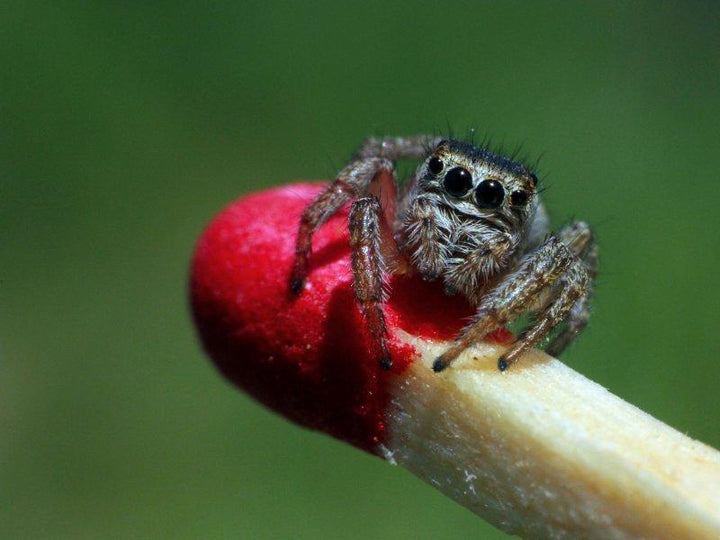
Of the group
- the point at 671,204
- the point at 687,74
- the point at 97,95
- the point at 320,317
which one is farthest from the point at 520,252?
the point at 687,74

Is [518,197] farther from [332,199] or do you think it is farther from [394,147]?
[394,147]

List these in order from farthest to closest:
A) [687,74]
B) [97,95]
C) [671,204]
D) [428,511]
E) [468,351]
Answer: [687,74] → [97,95] → [671,204] → [428,511] → [468,351]

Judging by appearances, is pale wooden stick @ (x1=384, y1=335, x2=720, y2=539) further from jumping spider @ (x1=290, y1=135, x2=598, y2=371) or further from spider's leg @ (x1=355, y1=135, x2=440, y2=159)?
spider's leg @ (x1=355, y1=135, x2=440, y2=159)

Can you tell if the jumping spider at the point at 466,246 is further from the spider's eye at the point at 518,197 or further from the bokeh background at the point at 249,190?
the bokeh background at the point at 249,190

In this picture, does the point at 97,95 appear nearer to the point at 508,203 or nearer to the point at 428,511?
the point at 428,511

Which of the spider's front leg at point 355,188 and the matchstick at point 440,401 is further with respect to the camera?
the spider's front leg at point 355,188

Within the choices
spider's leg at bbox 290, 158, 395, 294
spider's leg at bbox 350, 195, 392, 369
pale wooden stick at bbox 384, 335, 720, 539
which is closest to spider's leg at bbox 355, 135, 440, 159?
spider's leg at bbox 290, 158, 395, 294

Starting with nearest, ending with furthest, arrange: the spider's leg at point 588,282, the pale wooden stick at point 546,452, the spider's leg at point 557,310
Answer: the pale wooden stick at point 546,452, the spider's leg at point 557,310, the spider's leg at point 588,282

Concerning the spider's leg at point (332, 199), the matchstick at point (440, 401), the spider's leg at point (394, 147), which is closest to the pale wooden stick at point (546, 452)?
the matchstick at point (440, 401)
